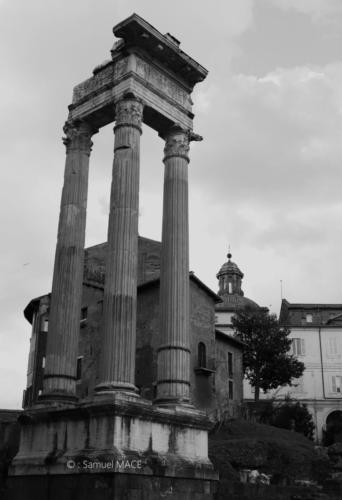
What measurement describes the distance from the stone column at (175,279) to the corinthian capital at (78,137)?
233 centimetres

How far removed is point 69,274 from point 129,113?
465cm

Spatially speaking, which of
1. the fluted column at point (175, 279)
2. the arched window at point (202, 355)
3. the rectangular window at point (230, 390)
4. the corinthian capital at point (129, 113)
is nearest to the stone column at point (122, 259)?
the corinthian capital at point (129, 113)

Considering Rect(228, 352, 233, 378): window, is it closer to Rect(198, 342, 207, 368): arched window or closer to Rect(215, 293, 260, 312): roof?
Rect(198, 342, 207, 368): arched window

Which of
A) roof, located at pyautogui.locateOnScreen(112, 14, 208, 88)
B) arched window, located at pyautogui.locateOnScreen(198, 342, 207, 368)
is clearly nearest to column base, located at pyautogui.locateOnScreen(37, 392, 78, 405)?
roof, located at pyautogui.locateOnScreen(112, 14, 208, 88)

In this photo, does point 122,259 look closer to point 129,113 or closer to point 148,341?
point 129,113

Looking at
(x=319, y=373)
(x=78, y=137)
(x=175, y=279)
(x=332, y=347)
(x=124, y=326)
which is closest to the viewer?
(x=124, y=326)

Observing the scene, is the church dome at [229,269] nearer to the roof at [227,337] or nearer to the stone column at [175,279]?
the roof at [227,337]

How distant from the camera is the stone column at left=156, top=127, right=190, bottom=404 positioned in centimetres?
1536

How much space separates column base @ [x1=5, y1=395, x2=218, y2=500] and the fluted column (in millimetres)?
853

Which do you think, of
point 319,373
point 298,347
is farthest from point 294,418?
point 298,347

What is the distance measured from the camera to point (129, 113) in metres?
16.2

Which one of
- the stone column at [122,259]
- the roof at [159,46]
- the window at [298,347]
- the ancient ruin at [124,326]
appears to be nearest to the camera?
the ancient ruin at [124,326]

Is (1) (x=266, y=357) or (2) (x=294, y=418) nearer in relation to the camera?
(2) (x=294, y=418)

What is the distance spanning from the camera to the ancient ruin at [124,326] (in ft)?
42.6
